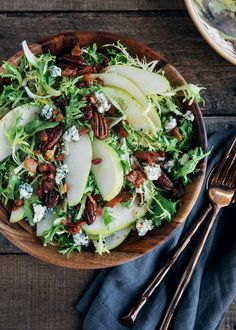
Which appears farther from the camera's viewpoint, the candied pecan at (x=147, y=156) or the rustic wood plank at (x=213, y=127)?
the rustic wood plank at (x=213, y=127)

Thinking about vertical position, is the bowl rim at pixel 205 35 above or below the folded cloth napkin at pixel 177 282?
above

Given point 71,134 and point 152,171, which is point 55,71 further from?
point 152,171

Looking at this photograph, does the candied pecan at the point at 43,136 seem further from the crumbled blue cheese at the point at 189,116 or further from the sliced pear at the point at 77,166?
the crumbled blue cheese at the point at 189,116

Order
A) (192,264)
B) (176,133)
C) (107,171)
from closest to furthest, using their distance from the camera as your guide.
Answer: (107,171) → (176,133) → (192,264)

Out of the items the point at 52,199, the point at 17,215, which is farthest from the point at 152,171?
the point at 17,215

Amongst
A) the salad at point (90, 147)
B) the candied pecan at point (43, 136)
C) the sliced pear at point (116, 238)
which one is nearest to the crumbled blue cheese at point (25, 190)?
the salad at point (90, 147)

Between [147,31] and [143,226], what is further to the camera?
[147,31]
